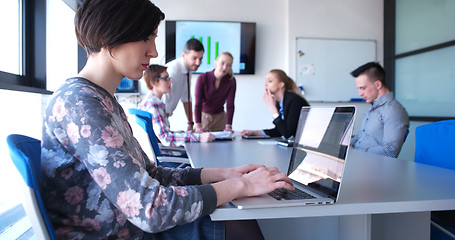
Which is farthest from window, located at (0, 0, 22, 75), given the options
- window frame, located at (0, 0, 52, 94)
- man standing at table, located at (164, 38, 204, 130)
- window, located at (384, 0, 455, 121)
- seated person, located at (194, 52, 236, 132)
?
window, located at (384, 0, 455, 121)

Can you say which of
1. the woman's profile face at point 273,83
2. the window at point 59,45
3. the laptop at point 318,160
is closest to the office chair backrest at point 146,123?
the laptop at point 318,160

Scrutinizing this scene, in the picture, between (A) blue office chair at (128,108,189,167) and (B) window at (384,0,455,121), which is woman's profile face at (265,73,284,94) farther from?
(B) window at (384,0,455,121)

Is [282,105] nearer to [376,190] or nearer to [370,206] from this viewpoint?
[376,190]

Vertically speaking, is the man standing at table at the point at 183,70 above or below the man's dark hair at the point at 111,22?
above

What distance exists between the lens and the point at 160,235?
87 centimetres

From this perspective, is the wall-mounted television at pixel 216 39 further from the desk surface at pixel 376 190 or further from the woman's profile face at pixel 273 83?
the desk surface at pixel 376 190

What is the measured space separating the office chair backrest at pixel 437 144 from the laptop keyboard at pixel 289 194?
3.02 ft

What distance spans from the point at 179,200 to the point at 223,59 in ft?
9.01

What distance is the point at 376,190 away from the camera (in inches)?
36.4

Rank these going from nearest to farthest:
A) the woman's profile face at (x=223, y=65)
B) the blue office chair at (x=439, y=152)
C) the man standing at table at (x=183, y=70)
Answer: the blue office chair at (x=439, y=152) → the man standing at table at (x=183, y=70) → the woman's profile face at (x=223, y=65)

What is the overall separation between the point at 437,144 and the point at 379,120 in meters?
0.81

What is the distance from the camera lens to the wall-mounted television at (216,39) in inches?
186

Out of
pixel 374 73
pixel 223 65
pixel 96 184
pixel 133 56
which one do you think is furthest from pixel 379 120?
pixel 96 184

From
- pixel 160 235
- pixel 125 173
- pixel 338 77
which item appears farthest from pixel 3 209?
pixel 338 77
